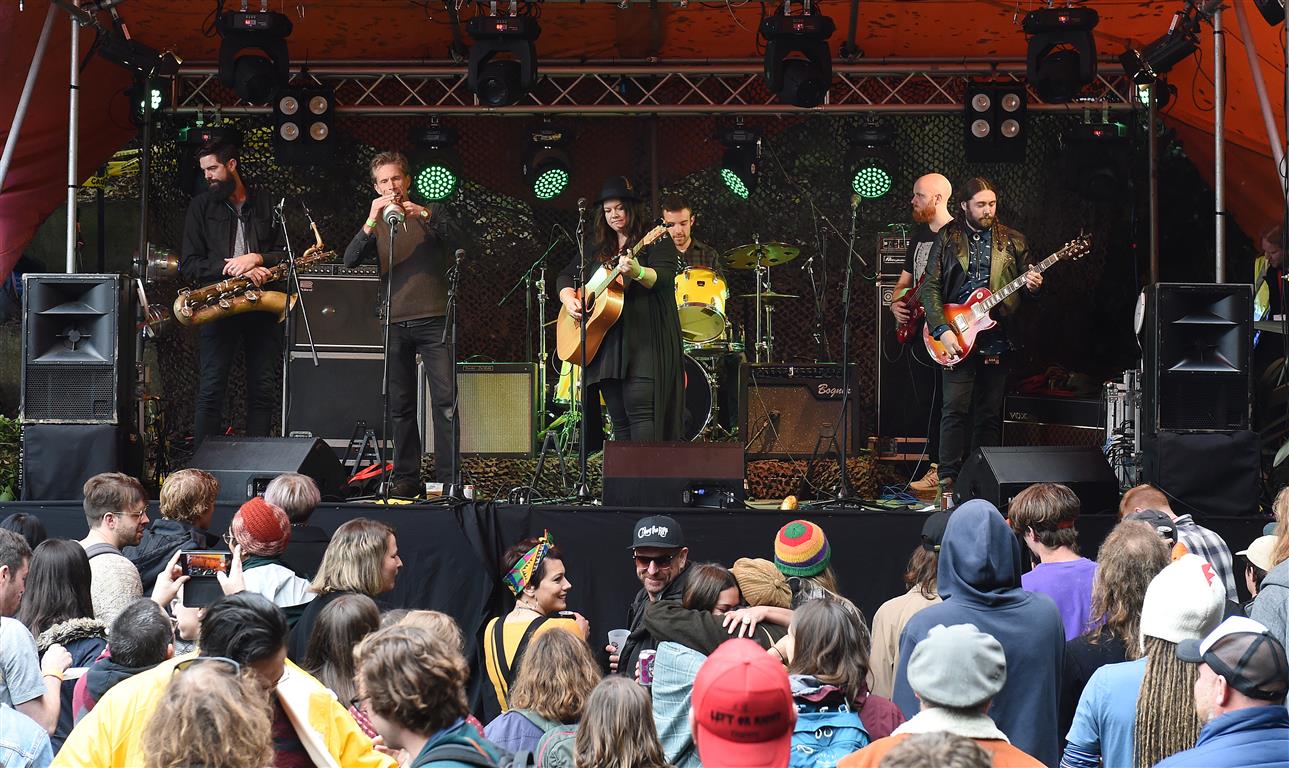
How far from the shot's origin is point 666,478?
311 inches

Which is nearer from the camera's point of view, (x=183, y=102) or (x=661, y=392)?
(x=661, y=392)

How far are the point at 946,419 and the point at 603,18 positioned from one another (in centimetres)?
395

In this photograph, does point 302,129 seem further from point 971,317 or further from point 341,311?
point 971,317

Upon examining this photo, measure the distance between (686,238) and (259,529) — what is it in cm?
678

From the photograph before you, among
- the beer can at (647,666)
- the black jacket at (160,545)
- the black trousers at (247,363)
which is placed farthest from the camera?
the black trousers at (247,363)

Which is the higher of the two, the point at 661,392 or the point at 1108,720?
the point at 661,392

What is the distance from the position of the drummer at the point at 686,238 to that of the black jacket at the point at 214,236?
304cm

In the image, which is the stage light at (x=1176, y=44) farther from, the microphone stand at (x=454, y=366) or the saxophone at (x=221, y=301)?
the saxophone at (x=221, y=301)

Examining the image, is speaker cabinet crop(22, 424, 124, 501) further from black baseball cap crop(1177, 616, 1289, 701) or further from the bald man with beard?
black baseball cap crop(1177, 616, 1289, 701)

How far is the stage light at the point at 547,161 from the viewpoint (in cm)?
1170

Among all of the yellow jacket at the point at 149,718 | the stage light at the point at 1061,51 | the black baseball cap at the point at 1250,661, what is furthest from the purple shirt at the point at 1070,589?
the stage light at the point at 1061,51

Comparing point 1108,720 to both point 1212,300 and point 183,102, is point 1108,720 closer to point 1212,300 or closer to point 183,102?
point 1212,300

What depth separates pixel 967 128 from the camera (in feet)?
36.8

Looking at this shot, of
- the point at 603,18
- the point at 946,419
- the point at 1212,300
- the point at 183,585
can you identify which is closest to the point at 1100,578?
the point at 183,585
